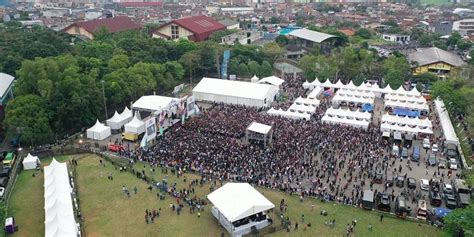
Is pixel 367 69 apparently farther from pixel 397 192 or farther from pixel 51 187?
pixel 51 187

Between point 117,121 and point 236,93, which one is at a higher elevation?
point 236,93

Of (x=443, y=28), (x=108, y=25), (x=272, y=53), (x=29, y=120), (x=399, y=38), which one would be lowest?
(x=399, y=38)

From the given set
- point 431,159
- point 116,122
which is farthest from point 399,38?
point 116,122

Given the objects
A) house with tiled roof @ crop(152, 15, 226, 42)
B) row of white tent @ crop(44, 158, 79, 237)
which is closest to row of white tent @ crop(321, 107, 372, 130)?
row of white tent @ crop(44, 158, 79, 237)

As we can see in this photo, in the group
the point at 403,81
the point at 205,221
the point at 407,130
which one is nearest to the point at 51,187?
the point at 205,221

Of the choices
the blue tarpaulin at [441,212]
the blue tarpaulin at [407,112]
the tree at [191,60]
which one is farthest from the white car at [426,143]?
the tree at [191,60]

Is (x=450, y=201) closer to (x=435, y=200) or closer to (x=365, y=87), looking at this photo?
(x=435, y=200)
